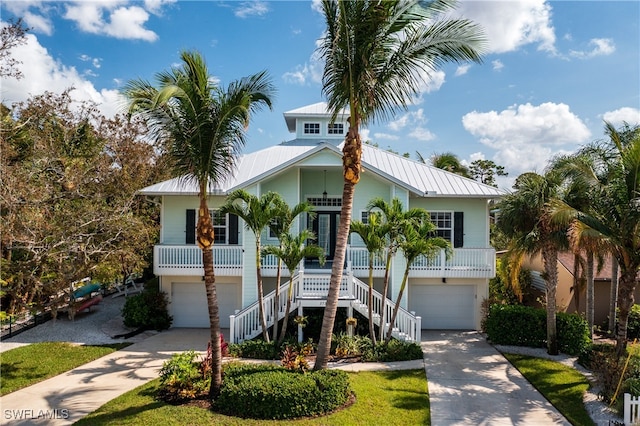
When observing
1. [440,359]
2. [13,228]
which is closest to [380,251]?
[440,359]

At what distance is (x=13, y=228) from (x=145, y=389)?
6202 mm

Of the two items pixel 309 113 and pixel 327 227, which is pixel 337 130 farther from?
pixel 327 227

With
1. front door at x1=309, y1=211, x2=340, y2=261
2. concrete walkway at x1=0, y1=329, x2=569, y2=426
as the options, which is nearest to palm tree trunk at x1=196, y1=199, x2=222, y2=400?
concrete walkway at x1=0, y1=329, x2=569, y2=426

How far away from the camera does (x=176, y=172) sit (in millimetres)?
9211

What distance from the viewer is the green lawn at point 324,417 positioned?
312 inches

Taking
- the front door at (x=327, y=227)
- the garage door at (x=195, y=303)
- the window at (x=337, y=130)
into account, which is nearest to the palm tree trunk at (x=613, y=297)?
the front door at (x=327, y=227)

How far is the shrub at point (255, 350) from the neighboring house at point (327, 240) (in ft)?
4.49

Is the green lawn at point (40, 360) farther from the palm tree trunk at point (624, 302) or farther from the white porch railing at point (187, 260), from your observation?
the palm tree trunk at point (624, 302)

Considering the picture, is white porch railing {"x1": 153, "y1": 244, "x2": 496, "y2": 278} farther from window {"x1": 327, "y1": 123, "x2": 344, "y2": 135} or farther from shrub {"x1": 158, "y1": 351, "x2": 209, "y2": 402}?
window {"x1": 327, "y1": 123, "x2": 344, "y2": 135}

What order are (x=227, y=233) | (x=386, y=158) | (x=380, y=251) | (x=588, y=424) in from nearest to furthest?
1. (x=588, y=424)
2. (x=380, y=251)
3. (x=227, y=233)
4. (x=386, y=158)

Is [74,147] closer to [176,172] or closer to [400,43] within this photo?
[176,172]

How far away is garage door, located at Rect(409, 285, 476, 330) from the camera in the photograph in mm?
16453

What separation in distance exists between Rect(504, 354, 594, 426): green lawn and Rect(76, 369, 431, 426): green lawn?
301 cm

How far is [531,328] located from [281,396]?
31.0 feet
